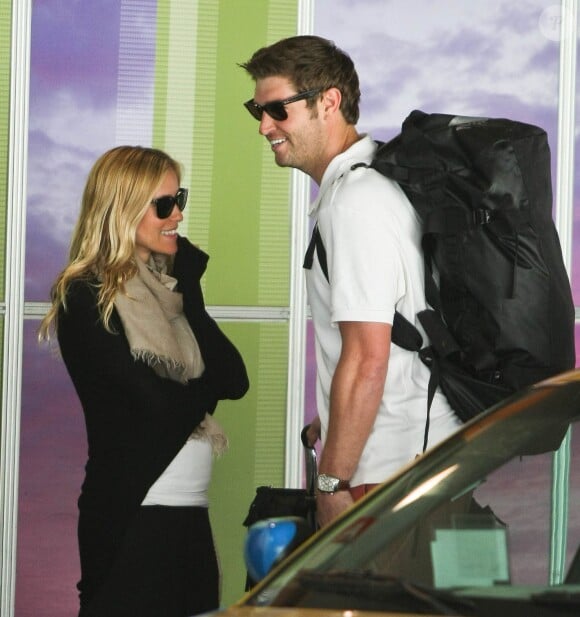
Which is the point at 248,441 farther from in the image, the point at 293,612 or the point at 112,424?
the point at 293,612

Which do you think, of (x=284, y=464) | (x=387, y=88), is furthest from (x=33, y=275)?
(x=387, y=88)

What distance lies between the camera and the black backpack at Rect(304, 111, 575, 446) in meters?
3.89

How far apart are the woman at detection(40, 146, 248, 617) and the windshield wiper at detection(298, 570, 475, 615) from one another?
1692 millimetres

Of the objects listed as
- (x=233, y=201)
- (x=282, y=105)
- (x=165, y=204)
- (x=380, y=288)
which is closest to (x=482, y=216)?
(x=380, y=288)

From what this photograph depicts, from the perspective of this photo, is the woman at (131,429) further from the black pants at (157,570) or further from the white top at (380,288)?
the white top at (380,288)

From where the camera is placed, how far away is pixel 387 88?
6.41m

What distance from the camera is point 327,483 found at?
12.7ft

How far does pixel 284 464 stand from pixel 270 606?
3667mm

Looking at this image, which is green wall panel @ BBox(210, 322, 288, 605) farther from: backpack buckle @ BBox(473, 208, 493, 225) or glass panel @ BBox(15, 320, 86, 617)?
backpack buckle @ BBox(473, 208, 493, 225)

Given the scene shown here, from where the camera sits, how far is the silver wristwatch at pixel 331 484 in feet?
12.7

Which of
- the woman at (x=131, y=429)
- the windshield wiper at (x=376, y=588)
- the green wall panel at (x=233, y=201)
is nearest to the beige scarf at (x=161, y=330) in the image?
the woman at (x=131, y=429)

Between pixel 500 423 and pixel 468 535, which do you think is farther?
pixel 500 423

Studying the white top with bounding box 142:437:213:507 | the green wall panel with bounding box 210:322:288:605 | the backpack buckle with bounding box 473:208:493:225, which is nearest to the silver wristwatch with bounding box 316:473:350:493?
the white top with bounding box 142:437:213:507

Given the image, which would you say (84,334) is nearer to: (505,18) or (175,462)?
(175,462)
